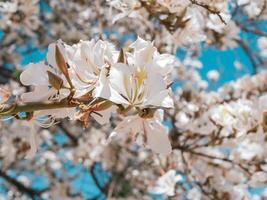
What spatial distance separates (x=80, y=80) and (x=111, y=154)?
2.92 m

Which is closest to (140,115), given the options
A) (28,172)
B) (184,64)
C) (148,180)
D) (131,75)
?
(131,75)

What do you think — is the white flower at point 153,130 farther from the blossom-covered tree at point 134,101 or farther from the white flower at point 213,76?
the white flower at point 213,76

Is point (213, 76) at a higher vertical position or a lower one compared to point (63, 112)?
lower

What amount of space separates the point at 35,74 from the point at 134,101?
0.13 meters

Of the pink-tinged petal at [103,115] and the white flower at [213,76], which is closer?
the pink-tinged petal at [103,115]

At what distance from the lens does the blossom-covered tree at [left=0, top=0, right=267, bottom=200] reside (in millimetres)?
667

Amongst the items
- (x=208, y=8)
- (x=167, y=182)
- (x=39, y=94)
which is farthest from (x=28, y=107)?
(x=167, y=182)

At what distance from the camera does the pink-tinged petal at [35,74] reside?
0.68m

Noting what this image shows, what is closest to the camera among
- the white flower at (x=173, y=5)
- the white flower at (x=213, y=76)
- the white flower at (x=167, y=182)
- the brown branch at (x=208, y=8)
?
the brown branch at (x=208, y=8)

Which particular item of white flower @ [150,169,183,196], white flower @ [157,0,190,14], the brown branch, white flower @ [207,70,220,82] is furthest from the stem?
white flower @ [207,70,220,82]

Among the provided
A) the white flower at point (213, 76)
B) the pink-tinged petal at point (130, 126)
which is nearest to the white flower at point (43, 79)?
the pink-tinged petal at point (130, 126)

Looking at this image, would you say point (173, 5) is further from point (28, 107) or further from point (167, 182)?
point (167, 182)

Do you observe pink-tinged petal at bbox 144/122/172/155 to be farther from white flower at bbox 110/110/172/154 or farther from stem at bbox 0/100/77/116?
stem at bbox 0/100/77/116

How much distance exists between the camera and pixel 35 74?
0.68 meters
